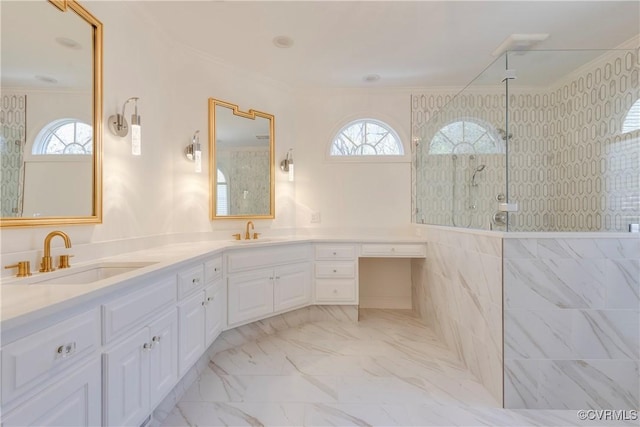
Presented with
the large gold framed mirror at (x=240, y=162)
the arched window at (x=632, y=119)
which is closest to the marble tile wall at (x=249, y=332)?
the large gold framed mirror at (x=240, y=162)

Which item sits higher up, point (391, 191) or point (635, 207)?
point (391, 191)

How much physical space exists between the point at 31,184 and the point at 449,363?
9.13 feet

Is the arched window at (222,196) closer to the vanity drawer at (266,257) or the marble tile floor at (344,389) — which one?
the vanity drawer at (266,257)

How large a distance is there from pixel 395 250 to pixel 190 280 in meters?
1.99

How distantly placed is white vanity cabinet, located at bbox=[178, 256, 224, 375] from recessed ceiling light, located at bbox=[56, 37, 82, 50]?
1369 mm

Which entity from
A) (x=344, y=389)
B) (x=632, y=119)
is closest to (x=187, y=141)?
(x=344, y=389)

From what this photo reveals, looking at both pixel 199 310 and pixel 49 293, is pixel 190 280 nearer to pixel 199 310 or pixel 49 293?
pixel 199 310

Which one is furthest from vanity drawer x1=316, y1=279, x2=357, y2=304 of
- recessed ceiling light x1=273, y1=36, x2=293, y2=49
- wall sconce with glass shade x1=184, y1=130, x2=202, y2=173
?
recessed ceiling light x1=273, y1=36, x2=293, y2=49

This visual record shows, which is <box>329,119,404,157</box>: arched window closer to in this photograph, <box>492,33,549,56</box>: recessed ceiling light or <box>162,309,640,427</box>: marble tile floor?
<box>492,33,549,56</box>: recessed ceiling light

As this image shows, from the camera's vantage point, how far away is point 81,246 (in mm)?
1654

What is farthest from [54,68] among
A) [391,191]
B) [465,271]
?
[391,191]

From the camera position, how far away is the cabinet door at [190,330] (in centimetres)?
166

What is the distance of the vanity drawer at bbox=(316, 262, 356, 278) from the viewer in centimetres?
302

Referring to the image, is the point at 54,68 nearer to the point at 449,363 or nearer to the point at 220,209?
the point at 220,209
